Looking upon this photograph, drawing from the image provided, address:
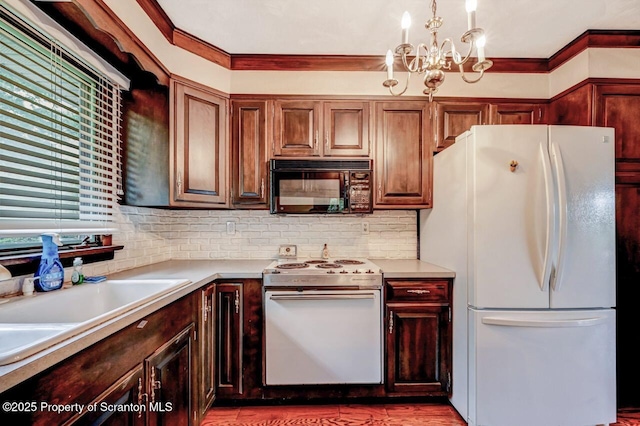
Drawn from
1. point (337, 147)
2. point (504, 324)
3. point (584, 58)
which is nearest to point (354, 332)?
point (504, 324)

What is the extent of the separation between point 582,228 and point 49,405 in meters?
2.42

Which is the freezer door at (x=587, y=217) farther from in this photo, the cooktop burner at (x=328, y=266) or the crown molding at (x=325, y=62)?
the cooktop burner at (x=328, y=266)

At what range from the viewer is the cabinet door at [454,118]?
2.37 meters

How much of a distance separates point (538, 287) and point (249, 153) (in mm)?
2084

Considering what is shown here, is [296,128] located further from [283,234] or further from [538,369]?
[538,369]

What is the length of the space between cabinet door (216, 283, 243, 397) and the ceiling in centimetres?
174

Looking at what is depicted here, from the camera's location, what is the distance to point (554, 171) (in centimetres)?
169

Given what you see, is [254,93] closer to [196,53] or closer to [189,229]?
[196,53]

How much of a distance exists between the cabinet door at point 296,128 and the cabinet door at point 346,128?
3.2 inches

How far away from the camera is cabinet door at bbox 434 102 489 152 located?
93.4 inches

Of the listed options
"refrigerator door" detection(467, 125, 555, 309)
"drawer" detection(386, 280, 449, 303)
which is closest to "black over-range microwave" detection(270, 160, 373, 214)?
"drawer" detection(386, 280, 449, 303)

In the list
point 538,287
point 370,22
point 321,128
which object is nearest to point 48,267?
point 321,128

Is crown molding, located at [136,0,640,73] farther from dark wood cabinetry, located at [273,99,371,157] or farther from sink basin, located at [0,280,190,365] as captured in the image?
sink basin, located at [0,280,190,365]

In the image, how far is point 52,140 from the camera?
1.48 meters
